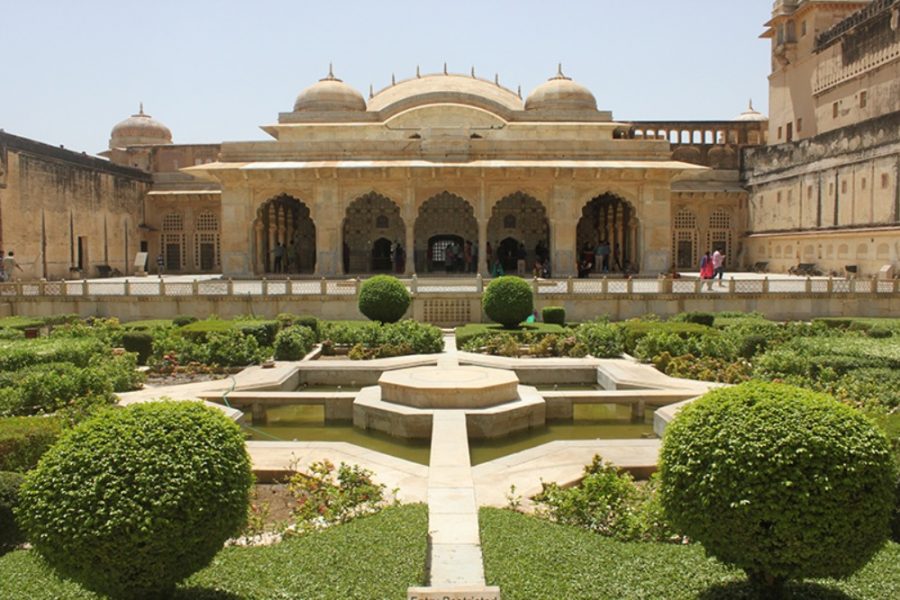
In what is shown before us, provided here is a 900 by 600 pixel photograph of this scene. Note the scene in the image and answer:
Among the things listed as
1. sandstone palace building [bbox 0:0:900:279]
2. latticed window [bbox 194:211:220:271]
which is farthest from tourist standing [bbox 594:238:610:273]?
latticed window [bbox 194:211:220:271]

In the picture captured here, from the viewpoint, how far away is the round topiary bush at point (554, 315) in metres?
18.0

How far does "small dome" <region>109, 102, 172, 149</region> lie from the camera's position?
4184cm

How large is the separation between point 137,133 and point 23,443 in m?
39.0

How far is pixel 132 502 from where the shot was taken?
3.81 meters

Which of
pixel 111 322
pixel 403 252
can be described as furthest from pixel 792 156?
pixel 111 322

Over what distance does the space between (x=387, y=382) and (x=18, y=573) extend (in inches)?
223

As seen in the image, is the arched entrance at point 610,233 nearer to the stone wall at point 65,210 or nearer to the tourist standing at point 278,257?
the tourist standing at point 278,257

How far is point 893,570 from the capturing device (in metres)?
4.76

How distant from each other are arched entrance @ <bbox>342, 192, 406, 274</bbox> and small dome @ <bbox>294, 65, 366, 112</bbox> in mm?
4740

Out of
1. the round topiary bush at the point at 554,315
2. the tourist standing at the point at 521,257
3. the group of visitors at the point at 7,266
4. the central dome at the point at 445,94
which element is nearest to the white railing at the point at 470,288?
the round topiary bush at the point at 554,315

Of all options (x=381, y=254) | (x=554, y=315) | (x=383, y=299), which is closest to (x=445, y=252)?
(x=381, y=254)

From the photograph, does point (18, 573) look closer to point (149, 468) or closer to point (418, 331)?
point (149, 468)

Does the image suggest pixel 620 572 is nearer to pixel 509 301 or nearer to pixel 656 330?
pixel 656 330

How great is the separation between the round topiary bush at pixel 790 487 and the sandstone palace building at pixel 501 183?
2121cm
